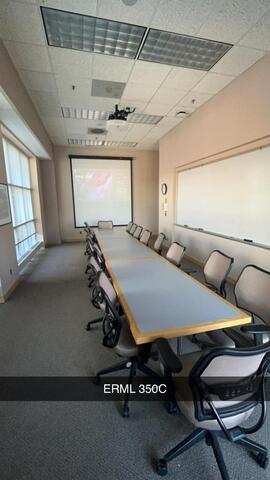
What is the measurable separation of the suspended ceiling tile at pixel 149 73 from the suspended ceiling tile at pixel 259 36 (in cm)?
98

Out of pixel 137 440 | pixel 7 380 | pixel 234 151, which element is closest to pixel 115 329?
pixel 137 440

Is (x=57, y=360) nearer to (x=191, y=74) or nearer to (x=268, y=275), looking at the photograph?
(x=268, y=275)

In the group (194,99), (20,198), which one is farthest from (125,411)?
(20,198)

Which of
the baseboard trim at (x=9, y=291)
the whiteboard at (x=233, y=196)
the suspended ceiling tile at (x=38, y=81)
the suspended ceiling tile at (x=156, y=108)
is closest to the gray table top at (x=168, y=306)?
the whiteboard at (x=233, y=196)

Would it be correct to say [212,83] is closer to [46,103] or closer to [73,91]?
[73,91]

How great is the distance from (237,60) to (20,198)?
4867 mm

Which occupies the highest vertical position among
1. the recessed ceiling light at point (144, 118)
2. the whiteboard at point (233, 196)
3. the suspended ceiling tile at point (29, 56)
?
the suspended ceiling tile at point (29, 56)

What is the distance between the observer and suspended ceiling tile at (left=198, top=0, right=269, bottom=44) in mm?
2020

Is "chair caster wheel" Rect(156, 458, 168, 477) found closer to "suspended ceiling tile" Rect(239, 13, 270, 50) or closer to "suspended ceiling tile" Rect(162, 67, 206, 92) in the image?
"suspended ceiling tile" Rect(239, 13, 270, 50)

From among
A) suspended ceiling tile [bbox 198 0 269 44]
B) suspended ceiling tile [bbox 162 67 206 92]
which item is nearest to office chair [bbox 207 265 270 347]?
suspended ceiling tile [bbox 198 0 269 44]

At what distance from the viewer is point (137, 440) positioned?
1.37 meters

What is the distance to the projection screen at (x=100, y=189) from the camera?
740cm

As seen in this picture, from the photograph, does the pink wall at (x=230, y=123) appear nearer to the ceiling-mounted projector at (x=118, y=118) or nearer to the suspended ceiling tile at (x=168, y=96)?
the suspended ceiling tile at (x=168, y=96)

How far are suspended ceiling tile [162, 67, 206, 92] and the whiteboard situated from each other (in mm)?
1310
